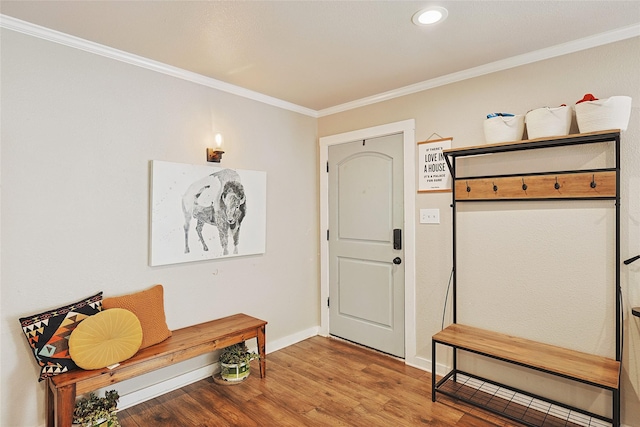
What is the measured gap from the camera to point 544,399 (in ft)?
7.78

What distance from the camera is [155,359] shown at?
224 centimetres

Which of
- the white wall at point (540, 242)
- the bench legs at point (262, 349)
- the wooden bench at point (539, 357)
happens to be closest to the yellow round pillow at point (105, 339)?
the bench legs at point (262, 349)

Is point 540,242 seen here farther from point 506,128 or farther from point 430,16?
point 430,16

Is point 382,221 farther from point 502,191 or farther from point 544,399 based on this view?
point 544,399

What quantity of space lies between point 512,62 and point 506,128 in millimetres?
524

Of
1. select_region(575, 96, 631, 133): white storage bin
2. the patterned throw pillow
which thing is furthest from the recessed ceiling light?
the patterned throw pillow

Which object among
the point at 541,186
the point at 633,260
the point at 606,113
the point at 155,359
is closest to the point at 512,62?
Answer: the point at 606,113

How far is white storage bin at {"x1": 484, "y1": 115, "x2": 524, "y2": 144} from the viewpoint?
93.9 inches

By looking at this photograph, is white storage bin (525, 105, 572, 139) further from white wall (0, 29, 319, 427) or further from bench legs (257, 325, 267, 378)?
bench legs (257, 325, 267, 378)

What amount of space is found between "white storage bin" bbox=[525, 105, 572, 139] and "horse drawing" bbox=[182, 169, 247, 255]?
2.23 metres

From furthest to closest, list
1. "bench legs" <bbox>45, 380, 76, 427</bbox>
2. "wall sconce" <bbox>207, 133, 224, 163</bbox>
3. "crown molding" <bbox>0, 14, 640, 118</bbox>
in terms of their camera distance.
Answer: "wall sconce" <bbox>207, 133, 224, 163</bbox>, "crown molding" <bbox>0, 14, 640, 118</bbox>, "bench legs" <bbox>45, 380, 76, 427</bbox>

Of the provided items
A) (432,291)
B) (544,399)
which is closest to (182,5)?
(432,291)

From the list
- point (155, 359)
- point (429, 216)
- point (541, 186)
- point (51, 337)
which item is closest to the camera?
point (51, 337)

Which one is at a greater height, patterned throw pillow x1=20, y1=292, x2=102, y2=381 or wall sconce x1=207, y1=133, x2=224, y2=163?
wall sconce x1=207, y1=133, x2=224, y2=163
